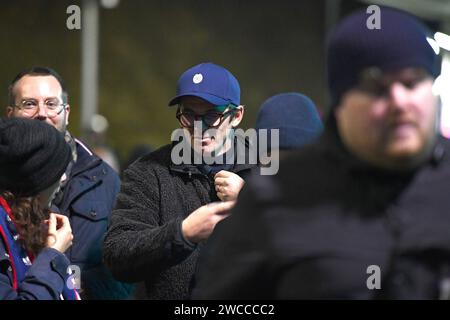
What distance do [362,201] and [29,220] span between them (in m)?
1.21

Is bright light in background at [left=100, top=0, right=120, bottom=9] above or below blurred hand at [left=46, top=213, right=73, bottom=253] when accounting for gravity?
above

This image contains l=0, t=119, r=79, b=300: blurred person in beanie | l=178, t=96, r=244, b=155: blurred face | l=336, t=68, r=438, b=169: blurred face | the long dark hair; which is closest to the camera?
l=336, t=68, r=438, b=169: blurred face

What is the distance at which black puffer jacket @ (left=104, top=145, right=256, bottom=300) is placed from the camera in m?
2.93

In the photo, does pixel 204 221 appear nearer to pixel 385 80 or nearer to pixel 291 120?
pixel 291 120

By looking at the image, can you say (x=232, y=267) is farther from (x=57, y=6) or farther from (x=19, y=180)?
(x=57, y=6)

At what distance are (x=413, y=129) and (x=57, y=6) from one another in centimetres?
1072

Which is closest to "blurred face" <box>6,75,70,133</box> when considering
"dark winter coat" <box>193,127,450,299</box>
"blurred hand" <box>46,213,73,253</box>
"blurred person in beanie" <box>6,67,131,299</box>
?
"blurred person in beanie" <box>6,67,131,299</box>

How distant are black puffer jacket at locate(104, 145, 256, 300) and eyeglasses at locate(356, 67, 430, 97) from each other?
1092 millimetres

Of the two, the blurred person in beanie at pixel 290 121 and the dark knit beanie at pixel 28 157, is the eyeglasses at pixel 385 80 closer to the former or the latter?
the blurred person in beanie at pixel 290 121

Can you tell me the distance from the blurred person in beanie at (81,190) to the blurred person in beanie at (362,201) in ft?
4.69

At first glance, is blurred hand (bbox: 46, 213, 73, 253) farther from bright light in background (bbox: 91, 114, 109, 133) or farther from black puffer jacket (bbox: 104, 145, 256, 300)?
bright light in background (bbox: 91, 114, 109, 133)

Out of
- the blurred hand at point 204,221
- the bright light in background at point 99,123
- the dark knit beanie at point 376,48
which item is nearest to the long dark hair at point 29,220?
the blurred hand at point 204,221

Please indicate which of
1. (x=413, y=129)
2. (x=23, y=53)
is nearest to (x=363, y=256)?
(x=413, y=129)

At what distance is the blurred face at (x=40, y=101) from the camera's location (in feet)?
12.8
